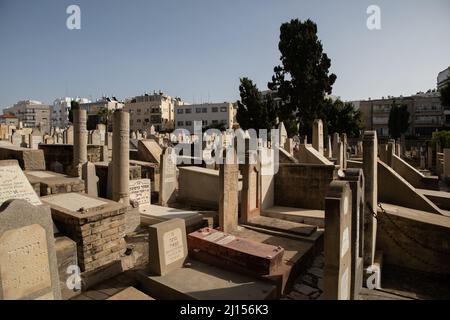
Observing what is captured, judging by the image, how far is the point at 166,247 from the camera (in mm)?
5242

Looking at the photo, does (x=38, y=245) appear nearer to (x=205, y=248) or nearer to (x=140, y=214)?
(x=205, y=248)

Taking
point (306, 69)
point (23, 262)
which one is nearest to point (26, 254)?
point (23, 262)

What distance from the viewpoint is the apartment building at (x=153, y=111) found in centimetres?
6550

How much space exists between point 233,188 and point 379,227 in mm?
3806

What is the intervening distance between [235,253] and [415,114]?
62.6 meters

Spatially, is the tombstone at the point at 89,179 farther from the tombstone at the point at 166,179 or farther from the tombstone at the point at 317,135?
the tombstone at the point at 317,135

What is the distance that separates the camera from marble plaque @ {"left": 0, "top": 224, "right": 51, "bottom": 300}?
348cm

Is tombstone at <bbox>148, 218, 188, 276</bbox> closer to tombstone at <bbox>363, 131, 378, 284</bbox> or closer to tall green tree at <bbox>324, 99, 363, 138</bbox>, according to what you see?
tombstone at <bbox>363, 131, 378, 284</bbox>

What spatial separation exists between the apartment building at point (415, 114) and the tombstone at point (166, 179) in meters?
51.4

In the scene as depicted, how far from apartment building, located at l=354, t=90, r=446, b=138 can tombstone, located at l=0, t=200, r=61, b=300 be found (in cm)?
5755

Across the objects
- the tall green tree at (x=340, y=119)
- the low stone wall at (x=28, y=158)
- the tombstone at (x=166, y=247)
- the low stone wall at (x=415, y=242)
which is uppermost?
the tall green tree at (x=340, y=119)

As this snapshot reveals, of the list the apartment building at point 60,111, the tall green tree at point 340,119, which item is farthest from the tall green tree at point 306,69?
the apartment building at point 60,111

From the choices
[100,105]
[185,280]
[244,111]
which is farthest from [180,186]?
[100,105]

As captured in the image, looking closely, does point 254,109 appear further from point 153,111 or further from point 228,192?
point 153,111
